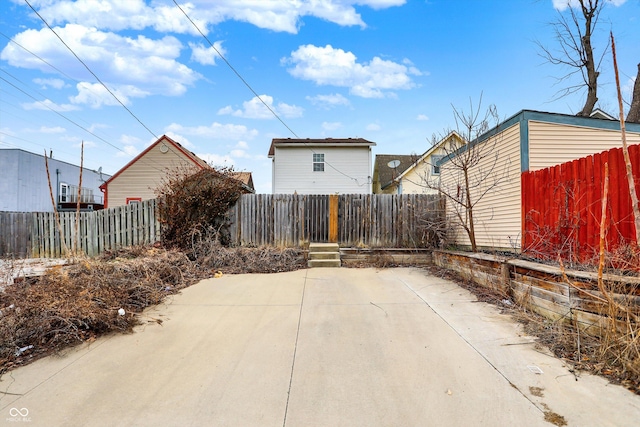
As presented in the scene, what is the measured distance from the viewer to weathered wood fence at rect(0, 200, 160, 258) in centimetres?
913

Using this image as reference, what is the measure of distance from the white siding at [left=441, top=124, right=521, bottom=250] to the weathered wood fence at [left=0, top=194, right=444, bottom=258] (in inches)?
52.8

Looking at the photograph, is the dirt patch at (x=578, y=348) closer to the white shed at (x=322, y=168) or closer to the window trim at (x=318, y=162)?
the white shed at (x=322, y=168)

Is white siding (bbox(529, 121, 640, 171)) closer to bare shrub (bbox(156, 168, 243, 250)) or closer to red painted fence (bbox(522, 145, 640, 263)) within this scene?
red painted fence (bbox(522, 145, 640, 263))

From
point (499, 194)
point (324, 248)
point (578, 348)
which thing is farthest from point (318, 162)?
point (578, 348)

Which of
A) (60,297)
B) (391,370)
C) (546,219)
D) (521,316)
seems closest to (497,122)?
(546,219)

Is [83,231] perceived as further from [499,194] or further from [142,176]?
[499,194]

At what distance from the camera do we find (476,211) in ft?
27.3

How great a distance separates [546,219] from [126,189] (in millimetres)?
18292

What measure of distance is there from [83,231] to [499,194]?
1175cm

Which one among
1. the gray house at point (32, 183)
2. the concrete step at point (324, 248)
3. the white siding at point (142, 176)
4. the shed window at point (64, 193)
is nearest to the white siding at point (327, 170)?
the white siding at point (142, 176)

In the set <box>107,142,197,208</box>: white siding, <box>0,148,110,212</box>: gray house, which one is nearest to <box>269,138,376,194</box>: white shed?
<box>107,142,197,208</box>: white siding

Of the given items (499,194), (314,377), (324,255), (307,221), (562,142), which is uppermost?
(562,142)

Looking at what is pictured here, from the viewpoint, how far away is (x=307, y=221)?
31.2ft

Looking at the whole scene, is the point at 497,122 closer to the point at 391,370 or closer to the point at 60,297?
the point at 391,370
